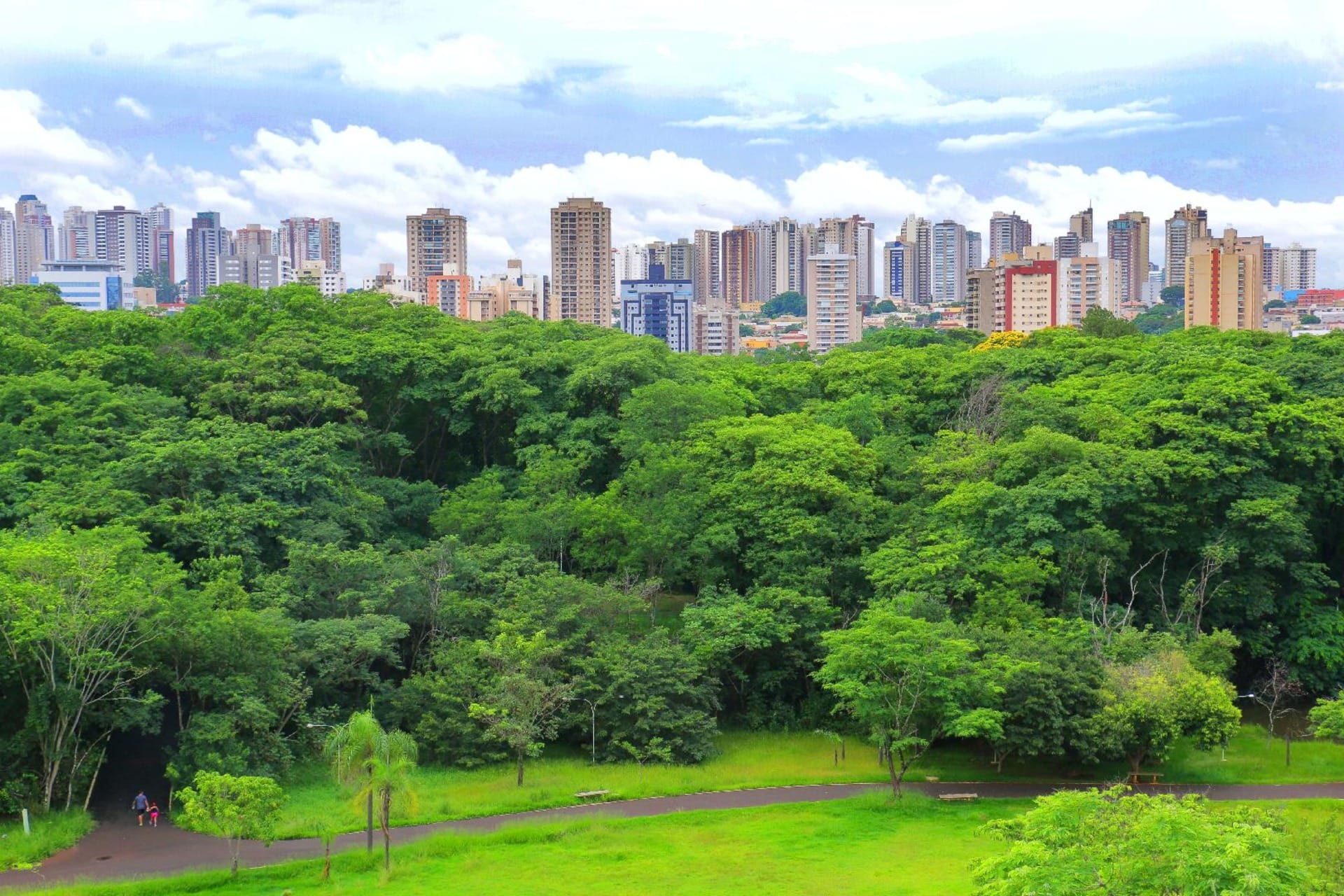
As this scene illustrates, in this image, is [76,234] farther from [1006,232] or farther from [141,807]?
[141,807]

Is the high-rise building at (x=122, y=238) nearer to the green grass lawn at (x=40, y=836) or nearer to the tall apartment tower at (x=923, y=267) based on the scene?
the tall apartment tower at (x=923, y=267)

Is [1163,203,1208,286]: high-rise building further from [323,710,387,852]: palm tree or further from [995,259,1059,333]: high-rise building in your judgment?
[323,710,387,852]: palm tree

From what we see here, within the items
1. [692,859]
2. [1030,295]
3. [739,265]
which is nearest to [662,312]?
[1030,295]

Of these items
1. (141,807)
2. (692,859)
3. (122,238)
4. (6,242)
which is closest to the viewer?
(692,859)

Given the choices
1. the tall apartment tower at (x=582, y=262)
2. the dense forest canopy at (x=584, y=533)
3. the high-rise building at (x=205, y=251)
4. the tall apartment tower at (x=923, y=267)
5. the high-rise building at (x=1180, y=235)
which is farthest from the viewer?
the tall apartment tower at (x=923, y=267)

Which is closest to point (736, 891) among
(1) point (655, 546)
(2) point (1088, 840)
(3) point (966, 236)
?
(2) point (1088, 840)

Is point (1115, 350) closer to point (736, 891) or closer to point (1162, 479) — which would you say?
point (1162, 479)

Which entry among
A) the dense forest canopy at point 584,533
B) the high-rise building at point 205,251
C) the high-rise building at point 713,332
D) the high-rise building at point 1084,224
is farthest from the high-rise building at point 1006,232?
the dense forest canopy at point 584,533
